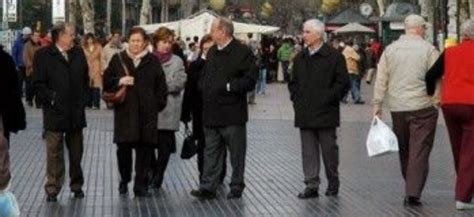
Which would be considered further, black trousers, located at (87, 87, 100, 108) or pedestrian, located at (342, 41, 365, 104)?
pedestrian, located at (342, 41, 365, 104)

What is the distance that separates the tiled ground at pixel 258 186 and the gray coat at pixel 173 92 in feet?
2.44

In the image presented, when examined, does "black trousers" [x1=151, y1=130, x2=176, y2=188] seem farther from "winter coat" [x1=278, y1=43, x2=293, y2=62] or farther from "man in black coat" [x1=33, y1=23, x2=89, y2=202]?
"winter coat" [x1=278, y1=43, x2=293, y2=62]

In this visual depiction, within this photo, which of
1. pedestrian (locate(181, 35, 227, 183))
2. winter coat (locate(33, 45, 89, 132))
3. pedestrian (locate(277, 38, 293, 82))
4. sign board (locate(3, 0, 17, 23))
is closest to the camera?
winter coat (locate(33, 45, 89, 132))

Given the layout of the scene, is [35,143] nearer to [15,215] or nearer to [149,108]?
[149,108]

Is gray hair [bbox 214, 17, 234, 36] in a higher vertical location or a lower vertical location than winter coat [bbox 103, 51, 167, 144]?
higher

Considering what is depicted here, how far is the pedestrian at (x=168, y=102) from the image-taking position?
14938mm

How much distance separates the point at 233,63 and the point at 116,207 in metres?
2.00

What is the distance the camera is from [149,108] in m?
14.1

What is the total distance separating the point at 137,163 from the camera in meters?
14.2

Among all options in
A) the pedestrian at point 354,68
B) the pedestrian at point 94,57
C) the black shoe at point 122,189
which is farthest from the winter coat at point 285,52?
the black shoe at point 122,189

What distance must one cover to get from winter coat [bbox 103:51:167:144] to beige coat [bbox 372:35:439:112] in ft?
7.44

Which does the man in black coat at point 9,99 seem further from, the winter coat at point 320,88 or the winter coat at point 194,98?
the winter coat at point 194,98

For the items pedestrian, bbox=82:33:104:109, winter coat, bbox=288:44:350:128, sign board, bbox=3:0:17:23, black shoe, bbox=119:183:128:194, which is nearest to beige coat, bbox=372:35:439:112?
winter coat, bbox=288:44:350:128

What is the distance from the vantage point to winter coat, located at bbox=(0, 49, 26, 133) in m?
10.8
